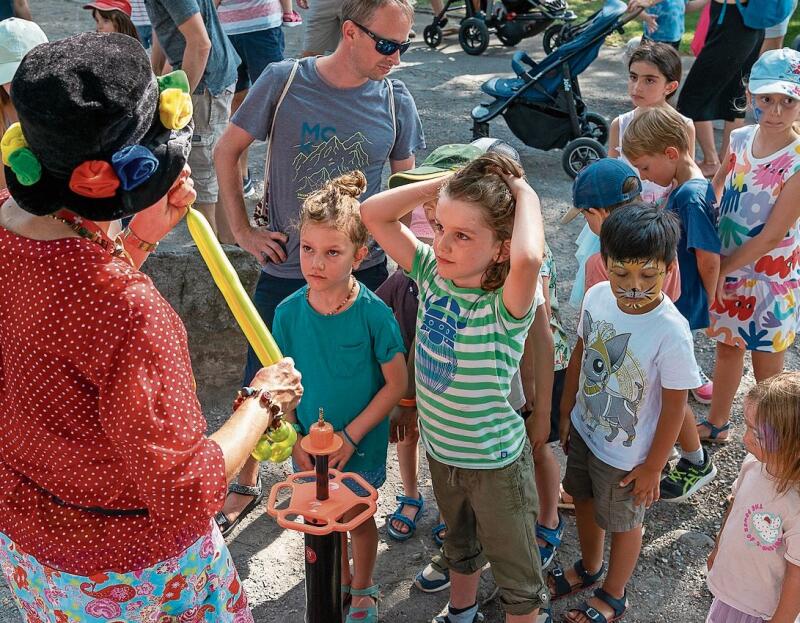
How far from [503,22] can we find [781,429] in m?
7.96

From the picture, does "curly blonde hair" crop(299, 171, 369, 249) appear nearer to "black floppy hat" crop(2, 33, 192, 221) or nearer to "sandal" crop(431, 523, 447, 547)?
"black floppy hat" crop(2, 33, 192, 221)

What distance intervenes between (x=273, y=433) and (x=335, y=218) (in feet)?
2.81

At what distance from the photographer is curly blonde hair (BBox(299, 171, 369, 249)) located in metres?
2.62

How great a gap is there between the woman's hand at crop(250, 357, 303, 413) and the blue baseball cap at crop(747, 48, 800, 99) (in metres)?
2.18

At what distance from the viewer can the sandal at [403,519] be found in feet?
10.6

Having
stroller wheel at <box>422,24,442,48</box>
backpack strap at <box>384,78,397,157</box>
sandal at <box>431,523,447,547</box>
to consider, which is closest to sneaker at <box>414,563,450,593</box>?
sandal at <box>431,523,447,547</box>

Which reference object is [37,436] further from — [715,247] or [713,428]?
[713,428]

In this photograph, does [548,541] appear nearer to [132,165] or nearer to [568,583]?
[568,583]

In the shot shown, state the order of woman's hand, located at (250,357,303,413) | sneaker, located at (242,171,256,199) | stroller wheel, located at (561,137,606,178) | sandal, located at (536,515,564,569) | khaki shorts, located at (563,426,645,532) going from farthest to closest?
stroller wheel, located at (561,137,606,178) → sneaker, located at (242,171,256,199) → sandal, located at (536,515,564,569) → khaki shorts, located at (563,426,645,532) → woman's hand, located at (250,357,303,413)

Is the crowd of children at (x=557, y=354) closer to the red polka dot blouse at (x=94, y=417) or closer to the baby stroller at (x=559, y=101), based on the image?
the red polka dot blouse at (x=94, y=417)

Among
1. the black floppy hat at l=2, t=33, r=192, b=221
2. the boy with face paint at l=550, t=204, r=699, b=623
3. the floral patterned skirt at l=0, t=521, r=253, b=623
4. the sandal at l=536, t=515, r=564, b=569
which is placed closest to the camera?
the black floppy hat at l=2, t=33, r=192, b=221

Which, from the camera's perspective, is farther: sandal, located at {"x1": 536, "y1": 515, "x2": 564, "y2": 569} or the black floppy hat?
sandal, located at {"x1": 536, "y1": 515, "x2": 564, "y2": 569}

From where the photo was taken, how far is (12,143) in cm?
159

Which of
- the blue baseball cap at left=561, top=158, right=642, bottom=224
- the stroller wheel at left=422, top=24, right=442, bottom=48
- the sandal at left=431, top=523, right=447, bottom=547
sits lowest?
the stroller wheel at left=422, top=24, right=442, bottom=48
